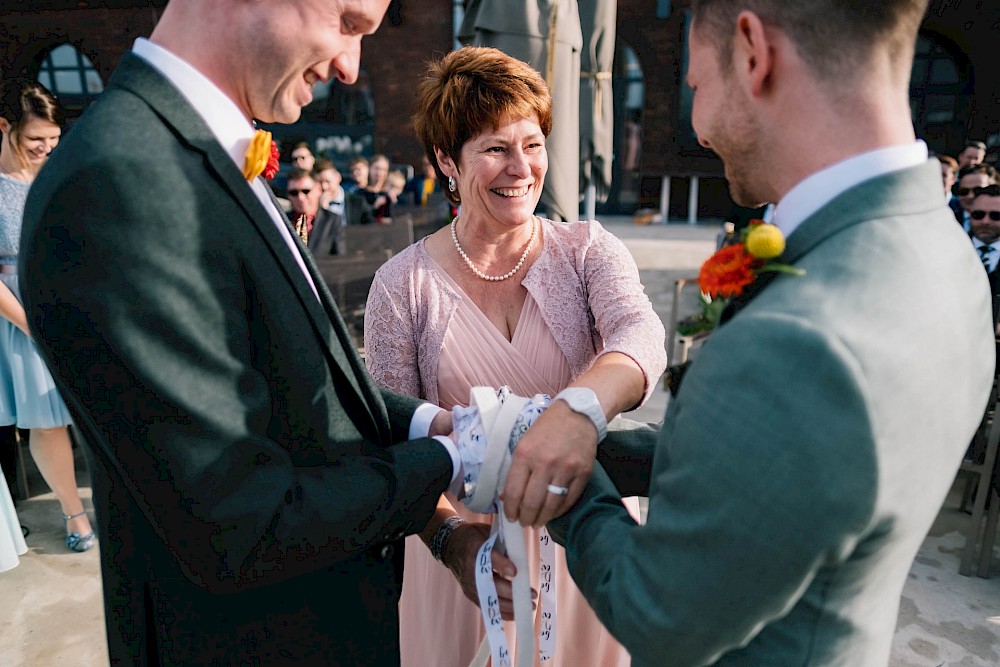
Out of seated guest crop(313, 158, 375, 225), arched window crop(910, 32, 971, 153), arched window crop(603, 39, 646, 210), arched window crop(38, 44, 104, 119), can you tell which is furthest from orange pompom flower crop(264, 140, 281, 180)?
arched window crop(38, 44, 104, 119)

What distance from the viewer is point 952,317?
842 millimetres

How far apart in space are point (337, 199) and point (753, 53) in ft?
23.8

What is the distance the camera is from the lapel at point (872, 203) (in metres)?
0.86

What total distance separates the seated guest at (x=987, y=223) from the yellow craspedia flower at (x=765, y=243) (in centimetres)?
413

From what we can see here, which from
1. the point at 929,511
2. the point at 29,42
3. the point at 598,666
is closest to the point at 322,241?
the point at 598,666

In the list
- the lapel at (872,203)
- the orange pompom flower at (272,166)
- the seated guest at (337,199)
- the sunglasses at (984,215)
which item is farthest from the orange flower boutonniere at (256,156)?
the seated guest at (337,199)

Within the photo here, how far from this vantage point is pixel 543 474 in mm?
1214

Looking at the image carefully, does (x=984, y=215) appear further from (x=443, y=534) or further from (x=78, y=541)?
(x=78, y=541)

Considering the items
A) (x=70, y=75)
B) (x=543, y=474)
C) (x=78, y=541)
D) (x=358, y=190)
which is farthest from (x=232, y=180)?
(x=70, y=75)

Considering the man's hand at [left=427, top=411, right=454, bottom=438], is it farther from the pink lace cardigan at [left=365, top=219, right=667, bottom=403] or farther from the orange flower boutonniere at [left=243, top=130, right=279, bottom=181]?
the orange flower boutonniere at [left=243, top=130, right=279, bottom=181]

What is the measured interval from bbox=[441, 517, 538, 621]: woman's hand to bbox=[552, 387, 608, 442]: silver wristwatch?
32 cm

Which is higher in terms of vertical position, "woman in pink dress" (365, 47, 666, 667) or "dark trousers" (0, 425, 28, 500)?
"woman in pink dress" (365, 47, 666, 667)

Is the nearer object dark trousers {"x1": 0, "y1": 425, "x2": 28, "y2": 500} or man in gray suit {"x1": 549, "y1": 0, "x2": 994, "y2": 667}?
man in gray suit {"x1": 549, "y1": 0, "x2": 994, "y2": 667}

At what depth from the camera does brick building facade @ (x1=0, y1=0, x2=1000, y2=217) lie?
14.0m
